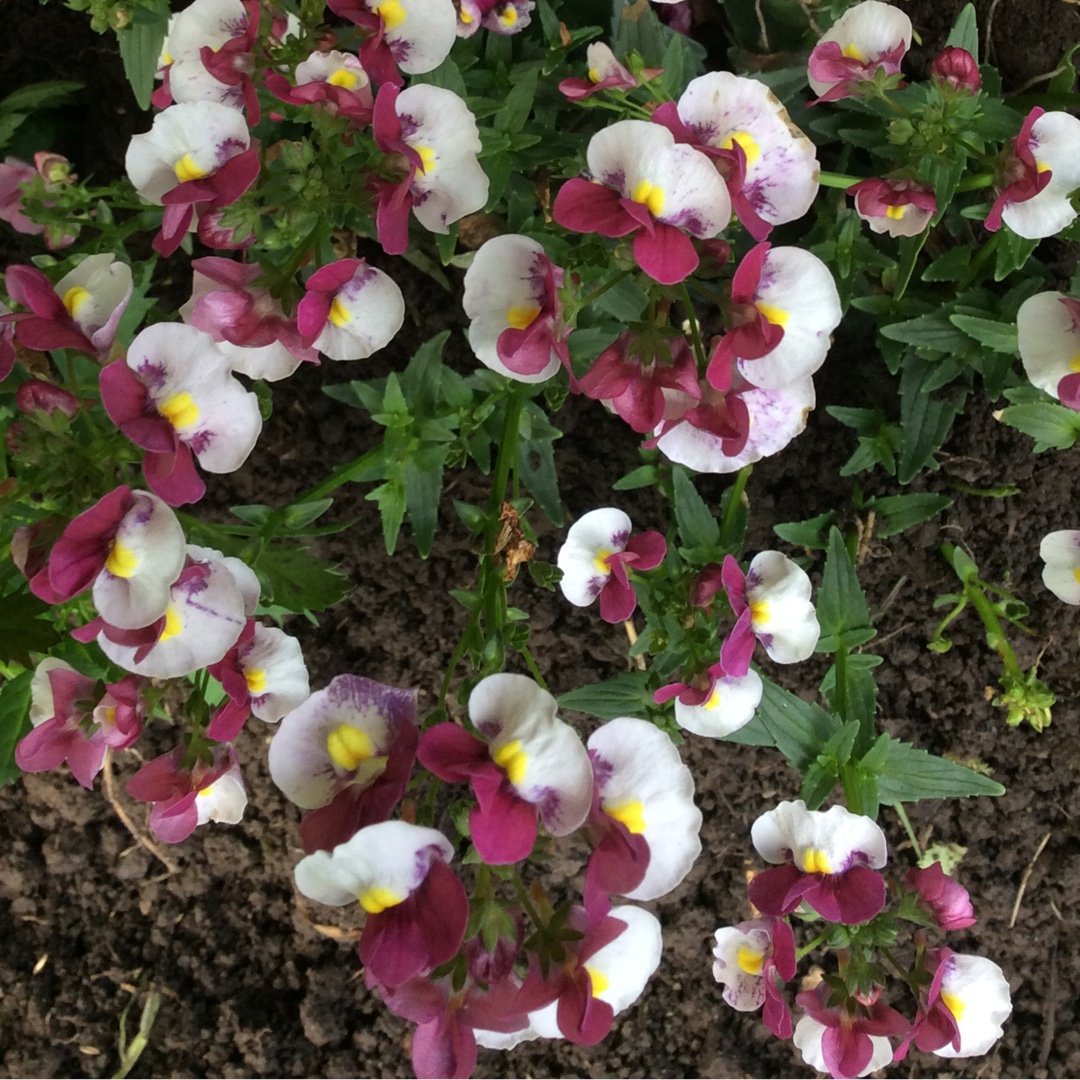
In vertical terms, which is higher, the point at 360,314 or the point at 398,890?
the point at 360,314

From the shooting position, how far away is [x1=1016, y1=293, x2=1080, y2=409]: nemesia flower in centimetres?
142

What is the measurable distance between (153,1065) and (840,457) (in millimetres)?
2023

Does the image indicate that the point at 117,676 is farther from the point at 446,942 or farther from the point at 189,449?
the point at 446,942

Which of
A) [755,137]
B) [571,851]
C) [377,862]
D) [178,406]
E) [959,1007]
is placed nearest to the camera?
[377,862]

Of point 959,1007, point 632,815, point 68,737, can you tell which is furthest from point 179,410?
point 959,1007

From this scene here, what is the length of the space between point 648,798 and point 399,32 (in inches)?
41.8

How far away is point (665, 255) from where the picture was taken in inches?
44.4

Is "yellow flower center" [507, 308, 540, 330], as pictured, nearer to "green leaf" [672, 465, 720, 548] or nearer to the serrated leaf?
"green leaf" [672, 465, 720, 548]

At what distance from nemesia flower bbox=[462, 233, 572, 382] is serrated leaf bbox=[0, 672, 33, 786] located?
0.97 m

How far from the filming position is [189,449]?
4.01ft

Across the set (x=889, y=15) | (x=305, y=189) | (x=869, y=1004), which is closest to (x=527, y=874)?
(x=869, y=1004)

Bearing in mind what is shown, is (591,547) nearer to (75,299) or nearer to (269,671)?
(269,671)

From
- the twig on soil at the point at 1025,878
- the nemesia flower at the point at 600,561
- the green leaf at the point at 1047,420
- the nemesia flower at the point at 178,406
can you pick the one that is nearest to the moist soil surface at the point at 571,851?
the twig on soil at the point at 1025,878

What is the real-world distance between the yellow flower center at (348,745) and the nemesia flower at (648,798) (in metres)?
0.26
